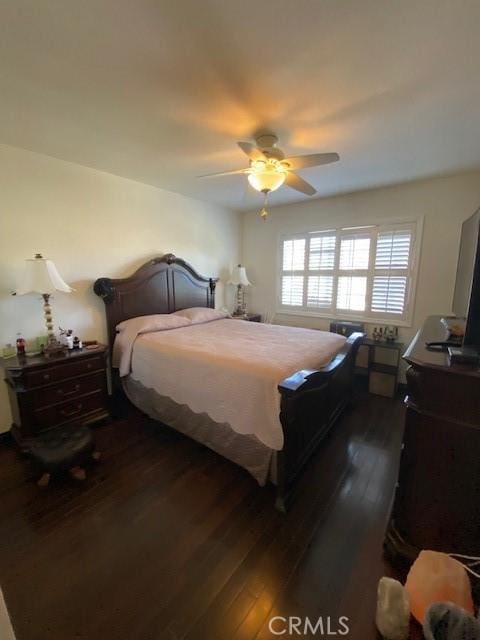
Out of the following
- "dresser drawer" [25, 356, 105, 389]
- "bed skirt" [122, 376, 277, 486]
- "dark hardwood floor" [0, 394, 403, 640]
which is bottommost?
"dark hardwood floor" [0, 394, 403, 640]

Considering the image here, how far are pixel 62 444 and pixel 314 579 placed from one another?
5.91 feet

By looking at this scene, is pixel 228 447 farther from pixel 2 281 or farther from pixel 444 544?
pixel 2 281

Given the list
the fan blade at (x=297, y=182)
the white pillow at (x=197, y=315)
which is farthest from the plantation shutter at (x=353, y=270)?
the white pillow at (x=197, y=315)

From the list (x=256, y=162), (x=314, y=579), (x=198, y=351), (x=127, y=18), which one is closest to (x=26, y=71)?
(x=127, y=18)

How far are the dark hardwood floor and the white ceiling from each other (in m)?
2.52

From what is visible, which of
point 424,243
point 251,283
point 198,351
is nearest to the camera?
point 198,351

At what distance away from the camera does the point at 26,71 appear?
1.43m

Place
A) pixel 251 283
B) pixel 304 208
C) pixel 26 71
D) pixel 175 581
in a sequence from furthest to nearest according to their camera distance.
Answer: pixel 251 283 < pixel 304 208 < pixel 26 71 < pixel 175 581

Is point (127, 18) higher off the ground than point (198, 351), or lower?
higher

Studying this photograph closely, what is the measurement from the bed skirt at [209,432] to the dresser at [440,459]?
30.9 inches

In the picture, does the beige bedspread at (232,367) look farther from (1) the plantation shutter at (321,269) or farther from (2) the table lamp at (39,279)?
(1) the plantation shutter at (321,269)

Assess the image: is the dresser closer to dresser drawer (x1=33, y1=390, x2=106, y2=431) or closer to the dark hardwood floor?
the dark hardwood floor

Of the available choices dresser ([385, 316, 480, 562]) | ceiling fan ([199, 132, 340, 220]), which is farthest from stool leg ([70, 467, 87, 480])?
ceiling fan ([199, 132, 340, 220])

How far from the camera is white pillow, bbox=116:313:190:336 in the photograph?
2.83 metres
